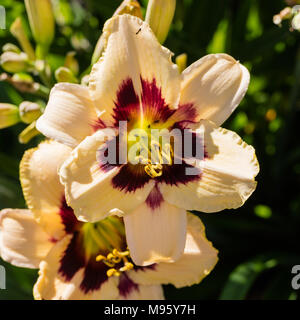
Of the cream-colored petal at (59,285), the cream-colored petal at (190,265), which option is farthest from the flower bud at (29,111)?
the cream-colored petal at (190,265)

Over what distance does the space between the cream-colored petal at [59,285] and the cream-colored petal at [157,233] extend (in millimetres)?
204

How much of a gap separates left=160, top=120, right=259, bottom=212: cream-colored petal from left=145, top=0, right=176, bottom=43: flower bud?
223 mm

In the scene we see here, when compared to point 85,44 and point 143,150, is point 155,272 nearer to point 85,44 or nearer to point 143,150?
point 143,150

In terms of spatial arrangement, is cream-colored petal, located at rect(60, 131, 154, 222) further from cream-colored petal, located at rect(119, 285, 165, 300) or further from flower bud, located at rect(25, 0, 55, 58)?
flower bud, located at rect(25, 0, 55, 58)

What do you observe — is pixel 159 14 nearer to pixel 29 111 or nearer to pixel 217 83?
pixel 217 83

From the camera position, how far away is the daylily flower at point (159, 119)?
34.8 inches

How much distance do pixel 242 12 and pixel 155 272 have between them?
98 centimetres

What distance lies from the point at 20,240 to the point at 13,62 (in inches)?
16.3

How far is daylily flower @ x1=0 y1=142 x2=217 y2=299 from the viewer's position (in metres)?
1.00

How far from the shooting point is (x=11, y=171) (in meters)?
1.33

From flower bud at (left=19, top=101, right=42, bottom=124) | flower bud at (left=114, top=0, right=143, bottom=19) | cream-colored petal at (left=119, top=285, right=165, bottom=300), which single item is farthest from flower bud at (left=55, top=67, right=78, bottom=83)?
cream-colored petal at (left=119, top=285, right=165, bottom=300)

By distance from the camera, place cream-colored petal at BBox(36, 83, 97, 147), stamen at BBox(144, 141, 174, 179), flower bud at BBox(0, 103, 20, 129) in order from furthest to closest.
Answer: flower bud at BBox(0, 103, 20, 129), stamen at BBox(144, 141, 174, 179), cream-colored petal at BBox(36, 83, 97, 147)

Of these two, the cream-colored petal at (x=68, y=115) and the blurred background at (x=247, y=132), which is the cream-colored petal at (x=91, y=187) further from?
the blurred background at (x=247, y=132)
